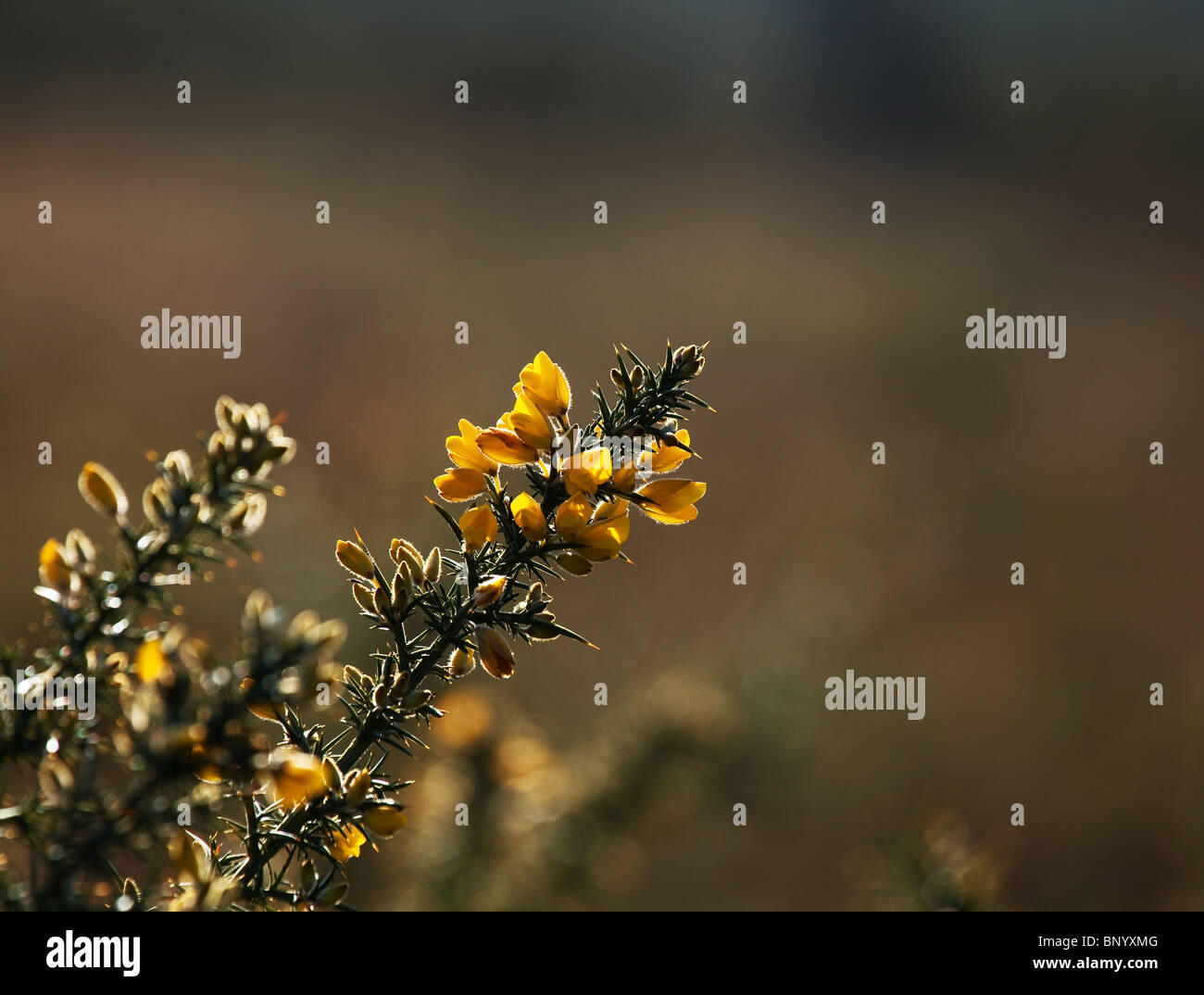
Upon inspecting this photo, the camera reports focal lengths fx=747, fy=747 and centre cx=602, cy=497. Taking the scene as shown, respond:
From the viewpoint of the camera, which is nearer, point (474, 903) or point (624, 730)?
point (474, 903)

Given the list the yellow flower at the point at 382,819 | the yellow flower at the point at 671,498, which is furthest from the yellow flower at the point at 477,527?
the yellow flower at the point at 382,819

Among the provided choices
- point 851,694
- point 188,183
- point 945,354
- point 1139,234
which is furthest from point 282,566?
point 1139,234

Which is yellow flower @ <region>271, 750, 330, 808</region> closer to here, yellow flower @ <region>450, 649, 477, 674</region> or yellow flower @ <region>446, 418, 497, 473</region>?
yellow flower @ <region>450, 649, 477, 674</region>

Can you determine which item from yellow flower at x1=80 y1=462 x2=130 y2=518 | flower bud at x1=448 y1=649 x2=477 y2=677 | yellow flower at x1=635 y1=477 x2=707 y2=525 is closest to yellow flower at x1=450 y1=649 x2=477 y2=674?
flower bud at x1=448 y1=649 x2=477 y2=677

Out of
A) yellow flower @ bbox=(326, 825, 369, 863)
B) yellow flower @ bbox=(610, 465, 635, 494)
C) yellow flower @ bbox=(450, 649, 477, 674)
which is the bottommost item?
yellow flower @ bbox=(326, 825, 369, 863)

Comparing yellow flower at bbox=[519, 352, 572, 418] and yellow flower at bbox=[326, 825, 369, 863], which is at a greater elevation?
yellow flower at bbox=[519, 352, 572, 418]

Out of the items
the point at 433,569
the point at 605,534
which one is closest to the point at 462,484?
the point at 433,569

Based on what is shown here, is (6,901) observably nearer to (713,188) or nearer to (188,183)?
(188,183)
